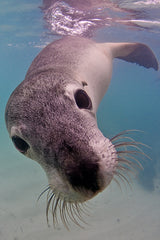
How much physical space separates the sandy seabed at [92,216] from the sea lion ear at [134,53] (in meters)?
3.24

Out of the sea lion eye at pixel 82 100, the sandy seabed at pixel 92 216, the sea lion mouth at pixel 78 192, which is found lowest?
the sandy seabed at pixel 92 216

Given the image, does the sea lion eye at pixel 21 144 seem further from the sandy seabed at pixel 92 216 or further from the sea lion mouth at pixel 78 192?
the sandy seabed at pixel 92 216

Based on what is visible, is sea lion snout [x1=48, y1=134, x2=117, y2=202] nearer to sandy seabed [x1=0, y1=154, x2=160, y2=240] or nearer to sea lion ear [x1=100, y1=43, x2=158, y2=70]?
sandy seabed [x1=0, y1=154, x2=160, y2=240]

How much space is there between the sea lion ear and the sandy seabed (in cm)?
324

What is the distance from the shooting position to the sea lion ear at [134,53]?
4.95 meters

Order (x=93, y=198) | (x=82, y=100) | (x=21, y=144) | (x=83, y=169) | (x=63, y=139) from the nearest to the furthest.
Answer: (x=83, y=169), (x=63, y=139), (x=21, y=144), (x=82, y=100), (x=93, y=198)

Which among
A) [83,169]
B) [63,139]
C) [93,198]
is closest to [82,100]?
→ [63,139]

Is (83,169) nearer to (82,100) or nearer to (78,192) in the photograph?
(78,192)

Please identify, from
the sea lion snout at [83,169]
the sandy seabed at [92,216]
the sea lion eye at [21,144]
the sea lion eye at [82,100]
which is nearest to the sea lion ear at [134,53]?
the sea lion eye at [82,100]

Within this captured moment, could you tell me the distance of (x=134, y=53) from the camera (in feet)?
17.9

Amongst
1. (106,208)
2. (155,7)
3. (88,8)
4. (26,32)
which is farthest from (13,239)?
(26,32)

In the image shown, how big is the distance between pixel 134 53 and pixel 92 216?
5.57 metres

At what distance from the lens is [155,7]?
8.21 metres

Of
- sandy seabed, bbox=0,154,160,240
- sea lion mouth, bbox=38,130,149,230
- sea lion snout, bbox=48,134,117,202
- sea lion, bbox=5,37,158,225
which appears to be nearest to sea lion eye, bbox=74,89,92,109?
sea lion, bbox=5,37,158,225
